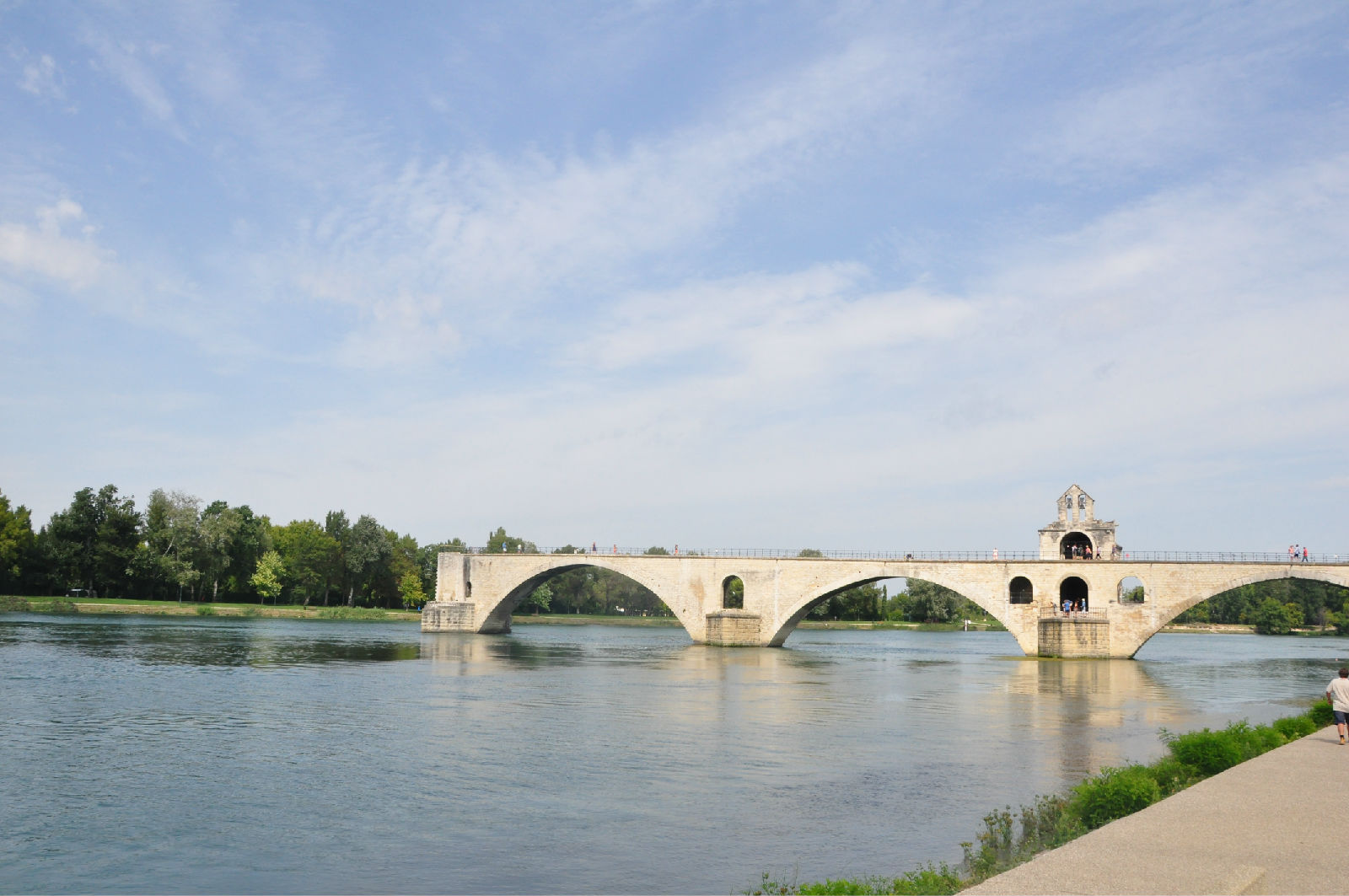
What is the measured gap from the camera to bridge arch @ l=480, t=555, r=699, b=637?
59781 mm

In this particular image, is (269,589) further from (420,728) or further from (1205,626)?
(1205,626)

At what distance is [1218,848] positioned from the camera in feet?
29.0

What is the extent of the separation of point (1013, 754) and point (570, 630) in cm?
6689

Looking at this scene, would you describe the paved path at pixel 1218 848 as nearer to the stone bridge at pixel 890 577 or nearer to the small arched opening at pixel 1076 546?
the stone bridge at pixel 890 577

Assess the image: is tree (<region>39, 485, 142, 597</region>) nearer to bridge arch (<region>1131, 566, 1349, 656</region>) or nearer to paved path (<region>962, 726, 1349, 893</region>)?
bridge arch (<region>1131, 566, 1349, 656</region>)

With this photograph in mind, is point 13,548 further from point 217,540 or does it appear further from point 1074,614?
point 1074,614

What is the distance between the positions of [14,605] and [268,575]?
57.5 ft

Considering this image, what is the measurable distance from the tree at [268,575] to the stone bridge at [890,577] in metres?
21.6

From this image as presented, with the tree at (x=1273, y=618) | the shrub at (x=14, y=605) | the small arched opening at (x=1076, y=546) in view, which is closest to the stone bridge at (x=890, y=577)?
the small arched opening at (x=1076, y=546)

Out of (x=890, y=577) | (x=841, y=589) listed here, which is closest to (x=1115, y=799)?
(x=890, y=577)

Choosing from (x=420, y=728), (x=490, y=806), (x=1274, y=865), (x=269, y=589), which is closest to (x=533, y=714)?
(x=420, y=728)

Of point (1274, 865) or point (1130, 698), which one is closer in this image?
point (1274, 865)

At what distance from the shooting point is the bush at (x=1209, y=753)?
14.4 meters

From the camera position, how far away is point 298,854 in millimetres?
13516
